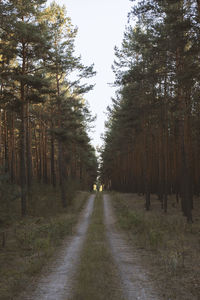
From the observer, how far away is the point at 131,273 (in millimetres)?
8320

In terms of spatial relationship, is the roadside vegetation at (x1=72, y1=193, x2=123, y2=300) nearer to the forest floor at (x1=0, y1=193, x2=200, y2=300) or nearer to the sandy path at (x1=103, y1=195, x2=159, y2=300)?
the forest floor at (x1=0, y1=193, x2=200, y2=300)

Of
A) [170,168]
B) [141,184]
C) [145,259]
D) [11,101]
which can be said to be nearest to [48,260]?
[145,259]

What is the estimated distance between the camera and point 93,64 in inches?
1032

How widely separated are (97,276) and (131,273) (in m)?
1.06

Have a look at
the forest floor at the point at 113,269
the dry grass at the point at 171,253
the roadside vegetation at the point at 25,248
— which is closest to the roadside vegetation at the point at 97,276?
the forest floor at the point at 113,269

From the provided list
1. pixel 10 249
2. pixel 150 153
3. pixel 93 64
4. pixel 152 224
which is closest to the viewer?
pixel 10 249

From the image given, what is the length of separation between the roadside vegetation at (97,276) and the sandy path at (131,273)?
22cm

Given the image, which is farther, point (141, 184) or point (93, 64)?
point (141, 184)

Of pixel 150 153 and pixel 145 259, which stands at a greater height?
pixel 150 153

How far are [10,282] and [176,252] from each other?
5635 mm

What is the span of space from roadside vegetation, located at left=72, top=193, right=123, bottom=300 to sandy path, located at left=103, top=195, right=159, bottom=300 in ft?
0.74

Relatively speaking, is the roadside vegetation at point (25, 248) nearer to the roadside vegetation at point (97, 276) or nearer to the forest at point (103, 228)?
the forest at point (103, 228)

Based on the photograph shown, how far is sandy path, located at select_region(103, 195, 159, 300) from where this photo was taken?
660 cm

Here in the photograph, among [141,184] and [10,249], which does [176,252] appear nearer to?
[10,249]
